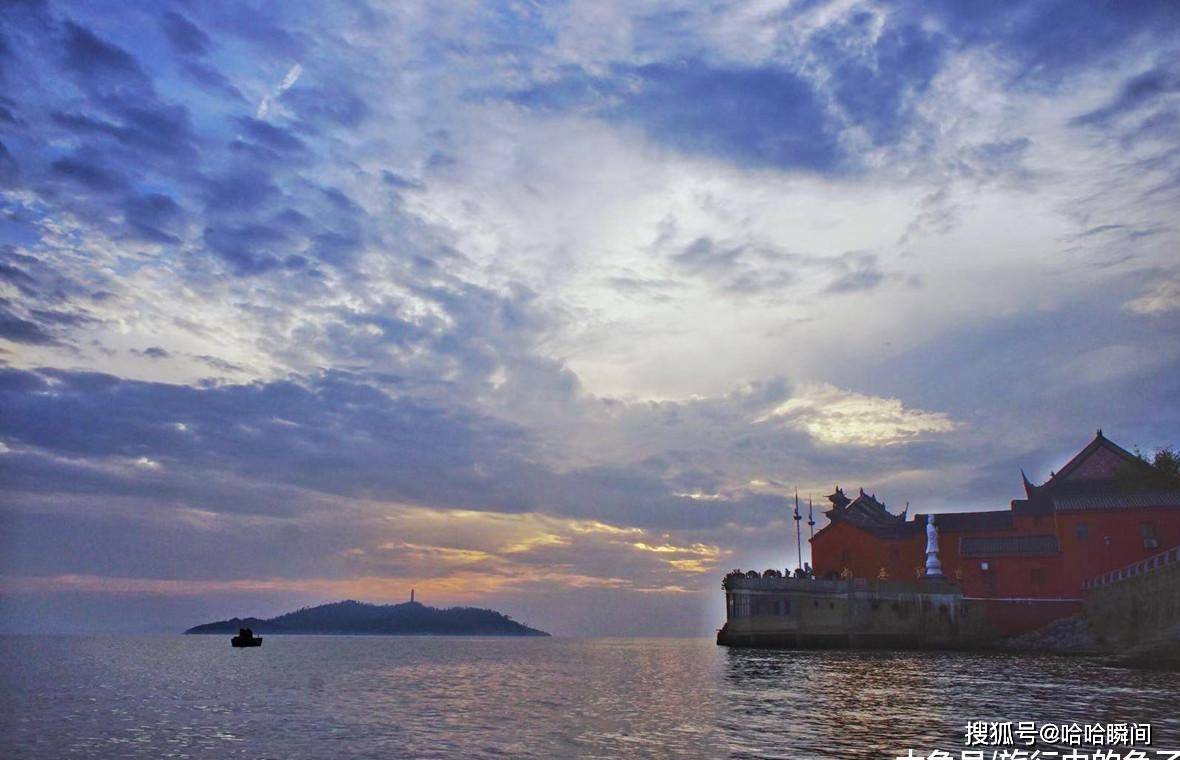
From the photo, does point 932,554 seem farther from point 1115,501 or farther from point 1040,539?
point 1115,501

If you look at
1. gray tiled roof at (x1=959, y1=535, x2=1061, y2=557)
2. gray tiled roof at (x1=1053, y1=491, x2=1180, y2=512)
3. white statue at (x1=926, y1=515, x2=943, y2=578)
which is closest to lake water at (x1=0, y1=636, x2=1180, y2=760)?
white statue at (x1=926, y1=515, x2=943, y2=578)

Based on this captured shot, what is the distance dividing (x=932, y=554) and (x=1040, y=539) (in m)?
10.7

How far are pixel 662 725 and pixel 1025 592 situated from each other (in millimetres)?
63796

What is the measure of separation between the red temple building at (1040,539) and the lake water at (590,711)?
16.7m

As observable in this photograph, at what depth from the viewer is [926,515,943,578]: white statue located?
285 feet

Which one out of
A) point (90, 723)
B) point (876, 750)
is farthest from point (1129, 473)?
point (90, 723)

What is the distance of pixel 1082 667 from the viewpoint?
57938 mm

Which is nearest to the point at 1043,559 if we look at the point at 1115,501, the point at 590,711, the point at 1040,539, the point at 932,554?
the point at 1040,539

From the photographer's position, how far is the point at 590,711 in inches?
1689

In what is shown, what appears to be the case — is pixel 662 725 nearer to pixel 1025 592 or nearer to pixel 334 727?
pixel 334 727

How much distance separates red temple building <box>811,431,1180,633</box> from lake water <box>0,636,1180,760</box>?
16.7 meters

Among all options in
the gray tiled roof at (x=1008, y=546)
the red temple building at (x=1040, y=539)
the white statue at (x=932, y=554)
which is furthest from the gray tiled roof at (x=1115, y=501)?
the white statue at (x=932, y=554)

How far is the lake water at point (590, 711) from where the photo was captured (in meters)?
30.5

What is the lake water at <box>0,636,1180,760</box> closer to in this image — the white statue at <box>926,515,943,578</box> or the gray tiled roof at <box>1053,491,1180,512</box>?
the white statue at <box>926,515,943,578</box>
